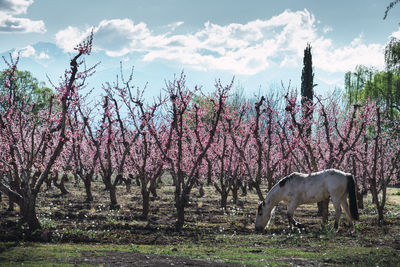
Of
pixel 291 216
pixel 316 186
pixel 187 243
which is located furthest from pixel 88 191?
pixel 316 186

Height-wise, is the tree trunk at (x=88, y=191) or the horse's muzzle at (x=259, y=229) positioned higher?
the tree trunk at (x=88, y=191)

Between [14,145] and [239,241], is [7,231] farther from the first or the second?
[239,241]

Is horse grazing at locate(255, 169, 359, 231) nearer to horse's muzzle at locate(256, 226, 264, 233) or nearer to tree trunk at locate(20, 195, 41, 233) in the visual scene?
horse's muzzle at locate(256, 226, 264, 233)

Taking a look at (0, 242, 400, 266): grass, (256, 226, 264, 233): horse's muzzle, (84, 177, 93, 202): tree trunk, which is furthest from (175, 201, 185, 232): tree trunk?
(84, 177, 93, 202): tree trunk

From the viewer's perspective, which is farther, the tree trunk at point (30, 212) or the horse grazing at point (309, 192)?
the horse grazing at point (309, 192)

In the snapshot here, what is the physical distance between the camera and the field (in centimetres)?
924

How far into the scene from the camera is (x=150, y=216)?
17625 mm

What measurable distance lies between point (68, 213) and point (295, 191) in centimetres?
948

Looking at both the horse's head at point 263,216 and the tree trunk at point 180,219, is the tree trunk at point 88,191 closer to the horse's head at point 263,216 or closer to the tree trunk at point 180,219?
the tree trunk at point 180,219

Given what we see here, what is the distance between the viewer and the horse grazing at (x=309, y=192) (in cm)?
1427

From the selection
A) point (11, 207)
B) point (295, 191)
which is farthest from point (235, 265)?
point (11, 207)

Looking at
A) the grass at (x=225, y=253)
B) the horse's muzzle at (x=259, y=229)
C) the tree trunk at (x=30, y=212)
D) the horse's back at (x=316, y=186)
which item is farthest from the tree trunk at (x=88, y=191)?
the horse's back at (x=316, y=186)

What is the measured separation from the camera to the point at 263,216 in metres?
15.1

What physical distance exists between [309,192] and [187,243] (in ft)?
16.8
